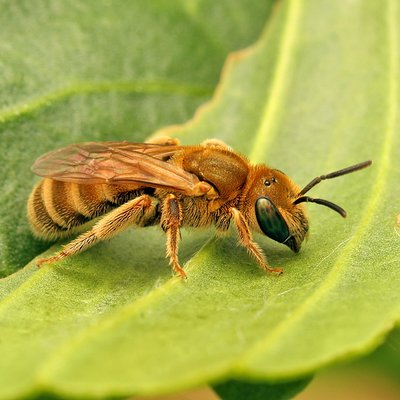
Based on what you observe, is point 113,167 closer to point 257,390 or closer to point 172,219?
point 172,219

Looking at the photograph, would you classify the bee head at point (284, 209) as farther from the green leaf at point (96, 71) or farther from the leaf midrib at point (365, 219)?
the green leaf at point (96, 71)

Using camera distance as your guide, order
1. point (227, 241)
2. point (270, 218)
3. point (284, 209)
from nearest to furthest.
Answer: point (270, 218)
point (284, 209)
point (227, 241)

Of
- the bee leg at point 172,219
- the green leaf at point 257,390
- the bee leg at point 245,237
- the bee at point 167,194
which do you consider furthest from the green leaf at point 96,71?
the green leaf at point 257,390

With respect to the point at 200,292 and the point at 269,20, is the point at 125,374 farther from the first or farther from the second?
the point at 269,20

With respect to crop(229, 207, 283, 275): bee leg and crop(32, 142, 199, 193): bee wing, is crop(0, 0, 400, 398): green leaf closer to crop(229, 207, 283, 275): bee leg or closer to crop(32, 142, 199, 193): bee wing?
crop(229, 207, 283, 275): bee leg

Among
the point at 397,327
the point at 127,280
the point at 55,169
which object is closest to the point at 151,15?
the point at 55,169

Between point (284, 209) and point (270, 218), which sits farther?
point (284, 209)

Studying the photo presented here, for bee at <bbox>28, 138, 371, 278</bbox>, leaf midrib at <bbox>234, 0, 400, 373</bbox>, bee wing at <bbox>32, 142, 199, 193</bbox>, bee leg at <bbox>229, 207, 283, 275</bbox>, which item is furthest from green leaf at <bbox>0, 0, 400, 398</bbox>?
bee wing at <bbox>32, 142, 199, 193</bbox>

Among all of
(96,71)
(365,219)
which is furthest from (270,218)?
(96,71)
